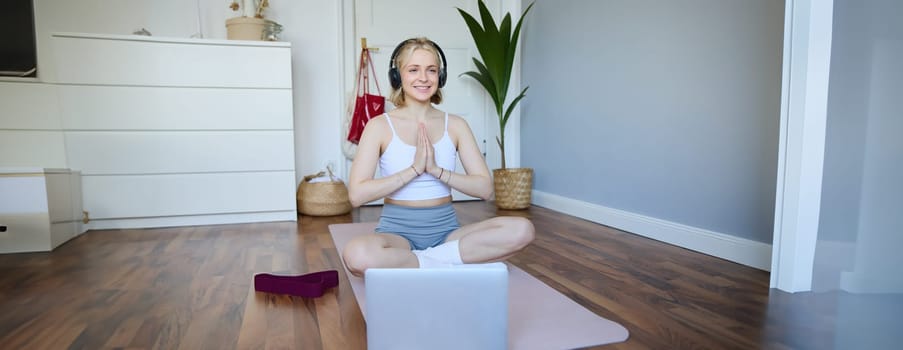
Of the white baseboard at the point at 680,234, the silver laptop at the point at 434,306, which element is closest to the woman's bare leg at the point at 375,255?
the silver laptop at the point at 434,306

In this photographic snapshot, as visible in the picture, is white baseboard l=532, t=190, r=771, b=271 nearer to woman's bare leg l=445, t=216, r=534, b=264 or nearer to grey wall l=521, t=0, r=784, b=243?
grey wall l=521, t=0, r=784, b=243

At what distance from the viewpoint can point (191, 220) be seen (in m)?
3.29

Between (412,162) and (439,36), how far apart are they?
9.12 feet

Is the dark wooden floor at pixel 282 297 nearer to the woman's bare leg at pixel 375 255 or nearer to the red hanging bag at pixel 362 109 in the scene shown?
the woman's bare leg at pixel 375 255

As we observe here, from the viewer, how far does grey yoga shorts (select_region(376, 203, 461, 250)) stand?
1.68 m

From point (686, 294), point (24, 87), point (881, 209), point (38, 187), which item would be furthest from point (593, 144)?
point (24, 87)

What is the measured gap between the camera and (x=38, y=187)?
257cm

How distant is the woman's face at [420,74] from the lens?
1.58 metres

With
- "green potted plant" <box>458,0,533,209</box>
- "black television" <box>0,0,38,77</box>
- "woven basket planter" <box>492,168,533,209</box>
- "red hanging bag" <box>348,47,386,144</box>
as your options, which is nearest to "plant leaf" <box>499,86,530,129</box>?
"green potted plant" <box>458,0,533,209</box>

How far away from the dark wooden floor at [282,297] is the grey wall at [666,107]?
30cm

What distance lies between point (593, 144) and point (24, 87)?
333 centimetres

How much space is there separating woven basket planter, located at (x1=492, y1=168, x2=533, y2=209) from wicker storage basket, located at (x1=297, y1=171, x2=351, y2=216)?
112 cm

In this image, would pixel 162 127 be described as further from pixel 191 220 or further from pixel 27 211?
pixel 27 211

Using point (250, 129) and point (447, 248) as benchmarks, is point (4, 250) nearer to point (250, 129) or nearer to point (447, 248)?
point (250, 129)
